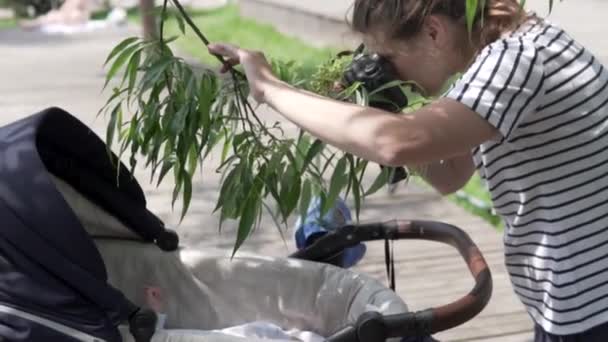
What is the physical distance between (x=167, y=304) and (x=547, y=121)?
1.51 metres

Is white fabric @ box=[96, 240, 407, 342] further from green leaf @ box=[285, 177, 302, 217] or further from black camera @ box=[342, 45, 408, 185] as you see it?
black camera @ box=[342, 45, 408, 185]

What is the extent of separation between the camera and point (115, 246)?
2932 millimetres

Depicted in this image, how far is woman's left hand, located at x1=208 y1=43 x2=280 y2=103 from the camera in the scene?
1848mm

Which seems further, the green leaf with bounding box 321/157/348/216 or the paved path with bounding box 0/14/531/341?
the paved path with bounding box 0/14/531/341

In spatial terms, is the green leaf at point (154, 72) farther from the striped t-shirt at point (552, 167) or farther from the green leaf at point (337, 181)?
the striped t-shirt at point (552, 167)

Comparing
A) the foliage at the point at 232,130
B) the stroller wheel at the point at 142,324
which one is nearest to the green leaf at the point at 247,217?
the foliage at the point at 232,130

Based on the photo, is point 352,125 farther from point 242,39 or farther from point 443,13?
point 242,39

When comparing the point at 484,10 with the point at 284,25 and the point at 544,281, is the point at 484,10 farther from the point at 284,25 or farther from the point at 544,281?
the point at 284,25

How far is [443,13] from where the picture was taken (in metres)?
1.81

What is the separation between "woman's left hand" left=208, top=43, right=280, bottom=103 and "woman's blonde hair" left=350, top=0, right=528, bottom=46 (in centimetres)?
23

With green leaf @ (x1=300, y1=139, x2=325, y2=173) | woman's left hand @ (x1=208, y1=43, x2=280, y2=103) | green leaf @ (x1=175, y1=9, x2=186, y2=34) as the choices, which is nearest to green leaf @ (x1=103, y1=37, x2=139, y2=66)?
green leaf @ (x1=175, y1=9, x2=186, y2=34)

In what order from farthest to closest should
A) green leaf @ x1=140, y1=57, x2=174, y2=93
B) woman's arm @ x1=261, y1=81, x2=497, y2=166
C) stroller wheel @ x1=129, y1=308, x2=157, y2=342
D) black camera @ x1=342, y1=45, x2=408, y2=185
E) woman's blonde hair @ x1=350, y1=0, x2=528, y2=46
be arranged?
stroller wheel @ x1=129, y1=308, x2=157, y2=342 → green leaf @ x1=140, y1=57, x2=174, y2=93 → black camera @ x1=342, y1=45, x2=408, y2=185 → woman's blonde hair @ x1=350, y1=0, x2=528, y2=46 → woman's arm @ x1=261, y1=81, x2=497, y2=166

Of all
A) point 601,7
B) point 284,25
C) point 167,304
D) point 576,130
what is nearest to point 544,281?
point 576,130

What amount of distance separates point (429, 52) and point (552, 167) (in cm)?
31
